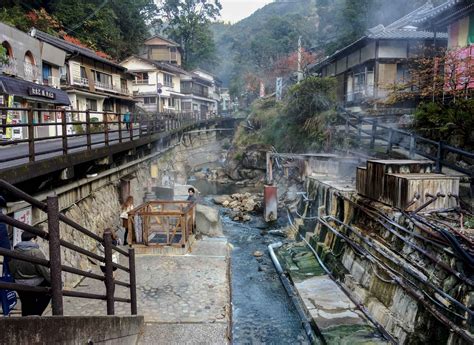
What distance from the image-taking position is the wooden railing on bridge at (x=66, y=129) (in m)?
8.70

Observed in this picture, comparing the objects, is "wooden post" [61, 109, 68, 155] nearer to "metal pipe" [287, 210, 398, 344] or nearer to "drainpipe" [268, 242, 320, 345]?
"drainpipe" [268, 242, 320, 345]

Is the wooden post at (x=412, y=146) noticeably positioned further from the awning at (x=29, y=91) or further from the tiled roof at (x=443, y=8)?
the awning at (x=29, y=91)

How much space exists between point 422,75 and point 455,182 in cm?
674

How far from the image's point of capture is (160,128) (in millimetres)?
28094

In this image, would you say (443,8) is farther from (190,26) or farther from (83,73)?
(190,26)

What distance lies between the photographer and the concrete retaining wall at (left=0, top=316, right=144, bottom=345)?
3.12 metres

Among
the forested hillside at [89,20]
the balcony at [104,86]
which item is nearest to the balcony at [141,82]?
the forested hillside at [89,20]

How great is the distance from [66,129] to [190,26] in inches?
2533

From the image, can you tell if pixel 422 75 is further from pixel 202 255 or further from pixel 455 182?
pixel 202 255

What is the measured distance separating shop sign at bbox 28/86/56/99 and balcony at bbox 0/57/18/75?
2187 mm

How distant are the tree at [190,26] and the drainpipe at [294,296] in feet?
196

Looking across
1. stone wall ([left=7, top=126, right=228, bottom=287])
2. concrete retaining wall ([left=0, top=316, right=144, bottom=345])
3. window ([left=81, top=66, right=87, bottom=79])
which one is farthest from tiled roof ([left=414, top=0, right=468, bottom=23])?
window ([left=81, top=66, right=87, bottom=79])

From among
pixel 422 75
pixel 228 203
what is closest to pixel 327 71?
pixel 228 203

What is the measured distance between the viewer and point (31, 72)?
23781 millimetres
